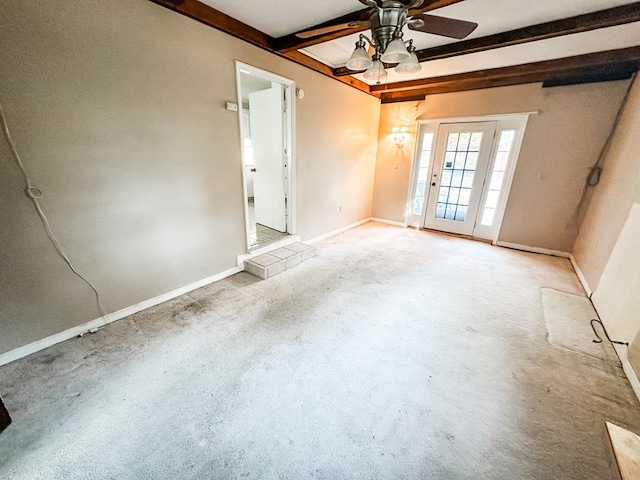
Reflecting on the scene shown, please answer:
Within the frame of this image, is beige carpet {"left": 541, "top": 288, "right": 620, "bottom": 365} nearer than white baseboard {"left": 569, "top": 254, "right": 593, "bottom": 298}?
Yes

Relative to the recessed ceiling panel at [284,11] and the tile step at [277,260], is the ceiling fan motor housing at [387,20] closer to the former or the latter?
the recessed ceiling panel at [284,11]

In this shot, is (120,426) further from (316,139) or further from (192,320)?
(316,139)

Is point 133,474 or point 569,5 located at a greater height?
point 569,5

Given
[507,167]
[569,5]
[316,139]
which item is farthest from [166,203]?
[507,167]

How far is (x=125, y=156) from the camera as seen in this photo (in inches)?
77.9

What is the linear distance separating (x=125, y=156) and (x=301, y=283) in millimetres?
2008

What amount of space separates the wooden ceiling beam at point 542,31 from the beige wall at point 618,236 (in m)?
1.17

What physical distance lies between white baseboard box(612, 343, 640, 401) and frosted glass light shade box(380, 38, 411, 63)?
2631mm

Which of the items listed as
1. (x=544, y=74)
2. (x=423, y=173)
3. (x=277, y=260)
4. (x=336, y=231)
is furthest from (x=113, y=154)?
(x=544, y=74)

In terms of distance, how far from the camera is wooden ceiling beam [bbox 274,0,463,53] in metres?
1.91

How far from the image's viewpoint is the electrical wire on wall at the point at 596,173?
10.2 feet

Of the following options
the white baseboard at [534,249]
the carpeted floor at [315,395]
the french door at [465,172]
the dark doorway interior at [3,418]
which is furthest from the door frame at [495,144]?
the dark doorway interior at [3,418]

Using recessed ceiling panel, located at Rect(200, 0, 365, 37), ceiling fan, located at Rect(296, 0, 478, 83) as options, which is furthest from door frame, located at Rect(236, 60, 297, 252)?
ceiling fan, located at Rect(296, 0, 478, 83)

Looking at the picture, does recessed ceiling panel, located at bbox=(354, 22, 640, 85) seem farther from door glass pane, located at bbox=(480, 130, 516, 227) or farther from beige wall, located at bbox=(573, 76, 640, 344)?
door glass pane, located at bbox=(480, 130, 516, 227)
